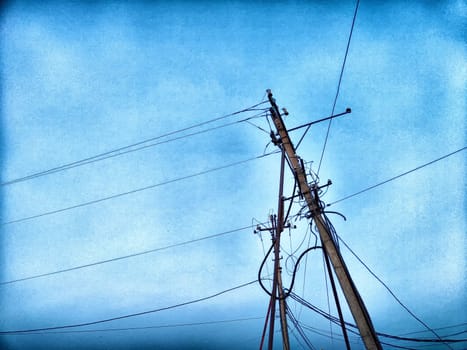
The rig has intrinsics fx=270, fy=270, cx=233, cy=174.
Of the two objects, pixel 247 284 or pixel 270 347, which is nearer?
pixel 270 347

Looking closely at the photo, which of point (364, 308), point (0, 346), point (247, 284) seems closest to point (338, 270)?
point (364, 308)

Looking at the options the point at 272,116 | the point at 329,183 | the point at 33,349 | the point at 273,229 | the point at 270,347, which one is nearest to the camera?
the point at 270,347

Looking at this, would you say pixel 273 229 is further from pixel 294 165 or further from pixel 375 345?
pixel 375 345

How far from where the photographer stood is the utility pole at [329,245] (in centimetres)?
608

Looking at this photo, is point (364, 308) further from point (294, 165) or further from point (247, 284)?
point (247, 284)

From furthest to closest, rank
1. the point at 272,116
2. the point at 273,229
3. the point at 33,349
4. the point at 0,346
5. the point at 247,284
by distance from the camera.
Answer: the point at 33,349 → the point at 0,346 → the point at 273,229 → the point at 247,284 → the point at 272,116

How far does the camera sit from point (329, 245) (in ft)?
23.0

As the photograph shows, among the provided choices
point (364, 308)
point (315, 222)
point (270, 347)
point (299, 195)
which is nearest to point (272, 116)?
point (299, 195)

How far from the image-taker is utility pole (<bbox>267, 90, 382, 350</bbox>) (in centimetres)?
608

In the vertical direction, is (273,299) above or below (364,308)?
above

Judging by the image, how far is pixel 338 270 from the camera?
668 centimetres

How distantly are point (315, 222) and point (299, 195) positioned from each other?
966 millimetres

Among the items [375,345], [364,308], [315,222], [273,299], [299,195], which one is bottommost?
[375,345]

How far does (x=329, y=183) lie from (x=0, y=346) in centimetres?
3437
